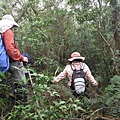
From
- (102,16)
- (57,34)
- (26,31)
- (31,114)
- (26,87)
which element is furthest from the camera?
(57,34)

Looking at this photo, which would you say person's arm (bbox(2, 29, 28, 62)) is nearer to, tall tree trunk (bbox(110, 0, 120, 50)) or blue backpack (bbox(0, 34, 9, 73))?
blue backpack (bbox(0, 34, 9, 73))

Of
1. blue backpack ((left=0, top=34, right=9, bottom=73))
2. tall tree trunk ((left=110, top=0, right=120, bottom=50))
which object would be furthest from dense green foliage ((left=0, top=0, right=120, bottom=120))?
blue backpack ((left=0, top=34, right=9, bottom=73))

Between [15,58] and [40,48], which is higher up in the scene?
[40,48]

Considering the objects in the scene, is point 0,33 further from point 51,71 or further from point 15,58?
point 51,71

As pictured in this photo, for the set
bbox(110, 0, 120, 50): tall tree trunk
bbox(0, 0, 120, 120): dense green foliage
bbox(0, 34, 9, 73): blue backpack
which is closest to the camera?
bbox(0, 34, 9, 73): blue backpack

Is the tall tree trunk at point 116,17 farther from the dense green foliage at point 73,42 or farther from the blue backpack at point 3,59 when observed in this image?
the blue backpack at point 3,59

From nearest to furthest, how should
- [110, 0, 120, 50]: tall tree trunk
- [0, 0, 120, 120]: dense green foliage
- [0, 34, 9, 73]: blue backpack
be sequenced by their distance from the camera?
1. [0, 34, 9, 73]: blue backpack
2. [0, 0, 120, 120]: dense green foliage
3. [110, 0, 120, 50]: tall tree trunk

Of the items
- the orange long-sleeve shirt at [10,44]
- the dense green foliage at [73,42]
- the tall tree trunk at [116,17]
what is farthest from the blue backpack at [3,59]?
the tall tree trunk at [116,17]

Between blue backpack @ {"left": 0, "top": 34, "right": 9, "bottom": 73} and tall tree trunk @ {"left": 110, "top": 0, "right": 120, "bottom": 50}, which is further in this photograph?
tall tree trunk @ {"left": 110, "top": 0, "right": 120, "bottom": 50}

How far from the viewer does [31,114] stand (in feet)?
10.9

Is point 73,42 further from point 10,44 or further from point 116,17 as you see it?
point 10,44

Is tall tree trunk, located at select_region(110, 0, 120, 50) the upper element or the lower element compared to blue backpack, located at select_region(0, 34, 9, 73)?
upper

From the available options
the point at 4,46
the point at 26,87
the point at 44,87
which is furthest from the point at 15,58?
the point at 44,87

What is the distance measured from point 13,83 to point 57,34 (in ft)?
13.0
